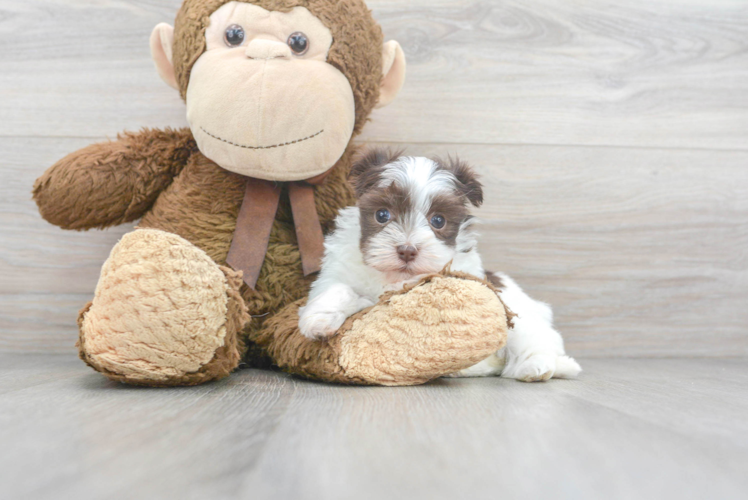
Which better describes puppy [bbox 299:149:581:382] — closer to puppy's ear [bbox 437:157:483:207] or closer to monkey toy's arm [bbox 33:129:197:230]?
puppy's ear [bbox 437:157:483:207]

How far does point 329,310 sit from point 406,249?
203 millimetres

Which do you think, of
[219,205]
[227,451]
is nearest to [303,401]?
[227,451]

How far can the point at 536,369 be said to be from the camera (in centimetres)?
125

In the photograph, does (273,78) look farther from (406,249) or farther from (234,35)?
(406,249)

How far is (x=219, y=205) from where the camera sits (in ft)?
4.59

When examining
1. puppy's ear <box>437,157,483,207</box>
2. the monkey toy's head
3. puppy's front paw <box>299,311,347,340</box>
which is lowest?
puppy's front paw <box>299,311,347,340</box>

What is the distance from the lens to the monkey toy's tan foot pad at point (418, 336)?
3.39 ft

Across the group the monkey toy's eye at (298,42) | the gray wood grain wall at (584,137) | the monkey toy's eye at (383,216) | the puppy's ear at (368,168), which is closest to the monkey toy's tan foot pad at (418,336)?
the monkey toy's eye at (383,216)

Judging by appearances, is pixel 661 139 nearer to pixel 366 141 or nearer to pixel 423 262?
pixel 366 141

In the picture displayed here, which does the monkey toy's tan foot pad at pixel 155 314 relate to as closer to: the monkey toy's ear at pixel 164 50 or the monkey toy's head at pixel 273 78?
the monkey toy's head at pixel 273 78

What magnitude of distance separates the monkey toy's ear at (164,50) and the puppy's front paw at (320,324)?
748 mm

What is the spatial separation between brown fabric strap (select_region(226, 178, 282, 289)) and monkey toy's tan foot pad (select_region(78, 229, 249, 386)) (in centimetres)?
29

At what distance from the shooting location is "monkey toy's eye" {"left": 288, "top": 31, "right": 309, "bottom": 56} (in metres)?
1.28

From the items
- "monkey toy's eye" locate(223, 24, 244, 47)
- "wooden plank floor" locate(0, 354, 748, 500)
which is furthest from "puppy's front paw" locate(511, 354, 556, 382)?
"monkey toy's eye" locate(223, 24, 244, 47)
